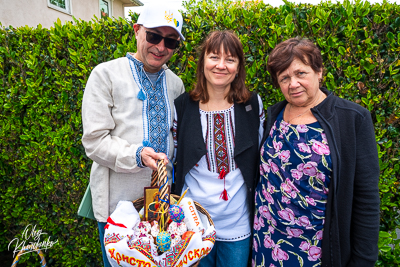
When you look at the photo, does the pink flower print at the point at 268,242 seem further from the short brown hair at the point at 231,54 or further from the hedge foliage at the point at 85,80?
the hedge foliage at the point at 85,80

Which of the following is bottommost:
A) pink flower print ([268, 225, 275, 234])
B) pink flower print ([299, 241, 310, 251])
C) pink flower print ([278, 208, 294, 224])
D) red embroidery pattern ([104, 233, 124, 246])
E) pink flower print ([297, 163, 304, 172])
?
pink flower print ([299, 241, 310, 251])

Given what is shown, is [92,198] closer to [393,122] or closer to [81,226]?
[81,226]

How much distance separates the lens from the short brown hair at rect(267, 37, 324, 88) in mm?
1417

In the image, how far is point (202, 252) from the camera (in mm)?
1241

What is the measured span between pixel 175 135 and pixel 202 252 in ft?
3.03

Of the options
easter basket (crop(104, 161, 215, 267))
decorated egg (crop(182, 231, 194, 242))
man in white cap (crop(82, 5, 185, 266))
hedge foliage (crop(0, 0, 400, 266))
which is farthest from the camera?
hedge foliage (crop(0, 0, 400, 266))

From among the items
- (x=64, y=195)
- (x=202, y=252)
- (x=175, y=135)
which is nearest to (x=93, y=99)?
(x=175, y=135)

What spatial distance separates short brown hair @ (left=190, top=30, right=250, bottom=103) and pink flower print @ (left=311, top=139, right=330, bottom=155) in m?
0.63

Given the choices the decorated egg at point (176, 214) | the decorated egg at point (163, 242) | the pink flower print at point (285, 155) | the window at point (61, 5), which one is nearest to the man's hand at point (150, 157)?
the decorated egg at point (176, 214)

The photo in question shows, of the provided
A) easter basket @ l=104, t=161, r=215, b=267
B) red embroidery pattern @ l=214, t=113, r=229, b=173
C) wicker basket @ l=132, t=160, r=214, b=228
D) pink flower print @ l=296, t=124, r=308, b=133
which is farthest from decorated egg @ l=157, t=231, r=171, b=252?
pink flower print @ l=296, t=124, r=308, b=133

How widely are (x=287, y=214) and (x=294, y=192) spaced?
6.1 inches

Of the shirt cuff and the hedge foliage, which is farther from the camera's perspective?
the hedge foliage

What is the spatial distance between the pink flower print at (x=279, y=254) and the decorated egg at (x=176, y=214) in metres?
0.67

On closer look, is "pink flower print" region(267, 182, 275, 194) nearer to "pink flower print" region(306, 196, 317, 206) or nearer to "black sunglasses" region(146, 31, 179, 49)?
"pink flower print" region(306, 196, 317, 206)
